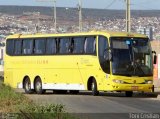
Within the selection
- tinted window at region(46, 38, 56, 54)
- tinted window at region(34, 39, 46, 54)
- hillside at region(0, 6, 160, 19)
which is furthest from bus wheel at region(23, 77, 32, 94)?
hillside at region(0, 6, 160, 19)

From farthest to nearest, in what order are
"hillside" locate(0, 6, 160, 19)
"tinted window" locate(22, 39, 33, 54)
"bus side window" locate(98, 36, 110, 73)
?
"hillside" locate(0, 6, 160, 19) < "tinted window" locate(22, 39, 33, 54) < "bus side window" locate(98, 36, 110, 73)

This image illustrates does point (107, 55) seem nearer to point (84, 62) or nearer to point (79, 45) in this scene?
point (84, 62)

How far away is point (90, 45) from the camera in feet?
112

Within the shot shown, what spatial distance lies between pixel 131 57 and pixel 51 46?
546 centimetres

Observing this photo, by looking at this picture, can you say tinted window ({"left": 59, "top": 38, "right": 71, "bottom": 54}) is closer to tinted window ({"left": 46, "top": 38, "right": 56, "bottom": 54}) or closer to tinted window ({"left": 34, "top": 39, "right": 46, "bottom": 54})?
tinted window ({"left": 46, "top": 38, "right": 56, "bottom": 54})

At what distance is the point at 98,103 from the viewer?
27438 millimetres

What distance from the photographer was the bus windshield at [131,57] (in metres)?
32.8

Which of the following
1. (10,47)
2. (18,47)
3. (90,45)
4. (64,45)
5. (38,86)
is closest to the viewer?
(90,45)

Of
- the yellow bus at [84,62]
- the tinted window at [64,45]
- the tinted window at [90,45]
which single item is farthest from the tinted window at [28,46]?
the tinted window at [90,45]

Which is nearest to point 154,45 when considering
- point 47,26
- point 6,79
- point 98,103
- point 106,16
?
point 6,79

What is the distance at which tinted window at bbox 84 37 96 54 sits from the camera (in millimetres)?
33781

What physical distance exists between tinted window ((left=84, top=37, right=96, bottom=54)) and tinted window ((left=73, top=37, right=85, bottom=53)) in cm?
27

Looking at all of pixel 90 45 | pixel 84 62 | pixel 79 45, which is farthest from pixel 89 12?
pixel 90 45

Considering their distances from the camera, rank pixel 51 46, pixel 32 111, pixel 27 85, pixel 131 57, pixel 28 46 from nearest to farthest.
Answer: pixel 32 111 → pixel 131 57 → pixel 51 46 → pixel 28 46 → pixel 27 85
